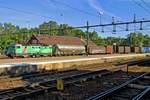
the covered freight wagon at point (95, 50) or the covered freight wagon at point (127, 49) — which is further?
the covered freight wagon at point (127, 49)

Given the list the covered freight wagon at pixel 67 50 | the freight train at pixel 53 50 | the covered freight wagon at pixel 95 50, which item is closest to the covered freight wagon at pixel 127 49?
the freight train at pixel 53 50

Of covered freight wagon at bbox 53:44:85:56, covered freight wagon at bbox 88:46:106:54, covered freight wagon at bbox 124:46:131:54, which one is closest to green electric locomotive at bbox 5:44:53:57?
covered freight wagon at bbox 53:44:85:56

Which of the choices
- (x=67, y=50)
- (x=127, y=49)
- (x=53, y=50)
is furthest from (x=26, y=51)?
(x=127, y=49)

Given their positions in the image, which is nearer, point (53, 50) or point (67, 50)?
point (53, 50)

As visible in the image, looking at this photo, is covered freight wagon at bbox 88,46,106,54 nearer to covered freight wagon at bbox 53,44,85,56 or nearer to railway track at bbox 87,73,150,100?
covered freight wagon at bbox 53,44,85,56

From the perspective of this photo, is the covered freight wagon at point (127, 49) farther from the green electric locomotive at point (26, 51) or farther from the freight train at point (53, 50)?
the green electric locomotive at point (26, 51)

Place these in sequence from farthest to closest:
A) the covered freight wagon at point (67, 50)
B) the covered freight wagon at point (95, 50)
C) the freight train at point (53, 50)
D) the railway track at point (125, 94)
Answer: the covered freight wagon at point (95, 50) → the covered freight wagon at point (67, 50) → the freight train at point (53, 50) → the railway track at point (125, 94)

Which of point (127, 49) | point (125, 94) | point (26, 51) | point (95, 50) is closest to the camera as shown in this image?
point (125, 94)

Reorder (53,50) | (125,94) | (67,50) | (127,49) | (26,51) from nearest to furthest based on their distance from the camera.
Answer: (125,94), (26,51), (53,50), (67,50), (127,49)

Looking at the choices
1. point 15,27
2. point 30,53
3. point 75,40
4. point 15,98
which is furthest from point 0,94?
point 15,27

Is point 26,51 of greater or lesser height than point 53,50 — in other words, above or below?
below

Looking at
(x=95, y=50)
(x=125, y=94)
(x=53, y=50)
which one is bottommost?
(x=125, y=94)

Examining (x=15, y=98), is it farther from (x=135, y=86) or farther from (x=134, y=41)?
(x=134, y=41)

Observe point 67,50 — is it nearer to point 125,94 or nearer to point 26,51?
point 26,51
